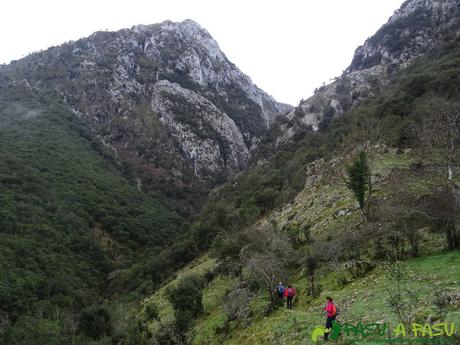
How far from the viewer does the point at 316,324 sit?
1634cm

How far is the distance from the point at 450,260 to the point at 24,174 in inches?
3690

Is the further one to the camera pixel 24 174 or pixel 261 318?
pixel 24 174

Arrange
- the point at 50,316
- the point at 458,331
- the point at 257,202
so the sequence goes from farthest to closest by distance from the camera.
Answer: the point at 257,202, the point at 50,316, the point at 458,331

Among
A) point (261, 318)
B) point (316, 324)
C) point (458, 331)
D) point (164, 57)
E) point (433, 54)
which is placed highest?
point (164, 57)

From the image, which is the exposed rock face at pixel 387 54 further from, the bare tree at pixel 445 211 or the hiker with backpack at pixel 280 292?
the hiker with backpack at pixel 280 292

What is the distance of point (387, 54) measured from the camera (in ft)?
517

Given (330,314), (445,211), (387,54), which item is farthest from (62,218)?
(387,54)

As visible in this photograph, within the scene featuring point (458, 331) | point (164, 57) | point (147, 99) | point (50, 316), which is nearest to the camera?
point (458, 331)

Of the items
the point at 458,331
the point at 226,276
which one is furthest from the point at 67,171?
the point at 458,331

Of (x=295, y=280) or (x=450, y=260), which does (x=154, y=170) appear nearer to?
(x=295, y=280)

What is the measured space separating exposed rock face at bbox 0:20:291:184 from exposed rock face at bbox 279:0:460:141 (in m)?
36.5

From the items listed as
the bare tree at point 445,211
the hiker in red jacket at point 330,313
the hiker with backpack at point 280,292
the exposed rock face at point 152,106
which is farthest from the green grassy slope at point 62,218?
the bare tree at point 445,211

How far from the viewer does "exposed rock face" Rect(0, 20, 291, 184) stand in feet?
523

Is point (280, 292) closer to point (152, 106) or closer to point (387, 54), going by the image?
point (387, 54)
